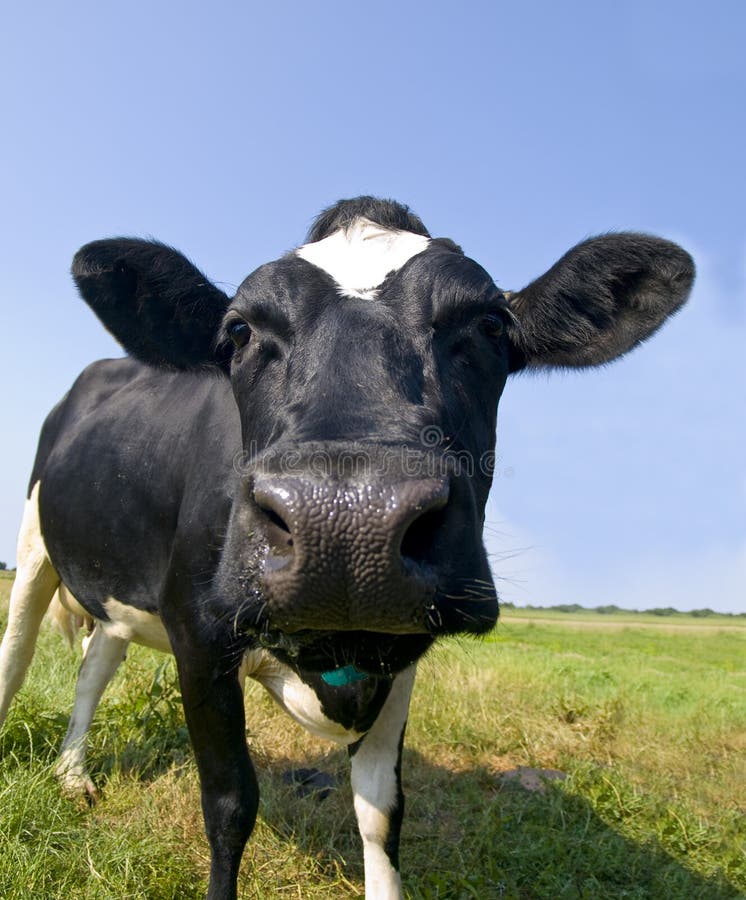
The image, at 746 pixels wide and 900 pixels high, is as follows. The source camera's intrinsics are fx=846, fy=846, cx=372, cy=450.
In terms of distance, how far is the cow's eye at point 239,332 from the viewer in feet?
10.3

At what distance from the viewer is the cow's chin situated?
2.13 meters

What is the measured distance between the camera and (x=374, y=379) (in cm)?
232

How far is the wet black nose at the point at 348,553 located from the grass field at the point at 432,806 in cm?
98

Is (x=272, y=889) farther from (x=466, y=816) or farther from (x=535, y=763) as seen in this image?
(x=535, y=763)

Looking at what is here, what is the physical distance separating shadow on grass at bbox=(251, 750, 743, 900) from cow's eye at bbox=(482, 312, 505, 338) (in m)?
2.40

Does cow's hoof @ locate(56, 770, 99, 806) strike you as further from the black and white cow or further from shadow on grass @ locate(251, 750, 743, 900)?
shadow on grass @ locate(251, 750, 743, 900)

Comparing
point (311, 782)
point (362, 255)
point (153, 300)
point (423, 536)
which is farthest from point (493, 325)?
point (311, 782)

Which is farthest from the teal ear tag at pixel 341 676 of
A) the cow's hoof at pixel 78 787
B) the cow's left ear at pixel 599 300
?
the cow's hoof at pixel 78 787

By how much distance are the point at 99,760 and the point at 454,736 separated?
242 cm

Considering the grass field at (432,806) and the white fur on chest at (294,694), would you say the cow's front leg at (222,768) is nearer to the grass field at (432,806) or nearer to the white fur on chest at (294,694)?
the white fur on chest at (294,694)

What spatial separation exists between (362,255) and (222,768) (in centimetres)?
206

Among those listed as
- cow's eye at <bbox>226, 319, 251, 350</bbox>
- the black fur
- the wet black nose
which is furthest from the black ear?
the wet black nose

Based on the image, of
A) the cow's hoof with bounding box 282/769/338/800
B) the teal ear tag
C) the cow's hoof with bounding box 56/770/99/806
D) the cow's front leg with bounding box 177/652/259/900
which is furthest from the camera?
the cow's hoof with bounding box 282/769/338/800

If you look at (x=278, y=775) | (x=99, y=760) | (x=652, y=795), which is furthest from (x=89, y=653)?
(x=652, y=795)
